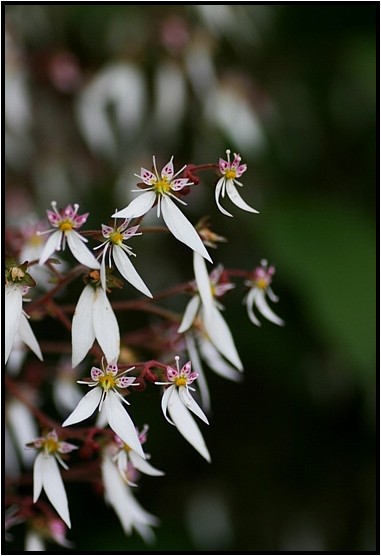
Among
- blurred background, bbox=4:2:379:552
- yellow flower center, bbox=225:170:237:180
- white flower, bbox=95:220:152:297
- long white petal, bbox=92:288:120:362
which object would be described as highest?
blurred background, bbox=4:2:379:552

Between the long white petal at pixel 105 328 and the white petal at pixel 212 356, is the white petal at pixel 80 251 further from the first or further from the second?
the white petal at pixel 212 356

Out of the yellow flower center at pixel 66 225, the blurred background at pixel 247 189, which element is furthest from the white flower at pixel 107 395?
the blurred background at pixel 247 189

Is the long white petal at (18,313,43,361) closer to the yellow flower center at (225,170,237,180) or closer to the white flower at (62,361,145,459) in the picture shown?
the white flower at (62,361,145,459)

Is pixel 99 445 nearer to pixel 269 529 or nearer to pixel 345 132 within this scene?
pixel 269 529

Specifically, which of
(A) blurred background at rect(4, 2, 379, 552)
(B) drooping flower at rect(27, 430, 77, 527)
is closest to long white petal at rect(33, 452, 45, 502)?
(B) drooping flower at rect(27, 430, 77, 527)

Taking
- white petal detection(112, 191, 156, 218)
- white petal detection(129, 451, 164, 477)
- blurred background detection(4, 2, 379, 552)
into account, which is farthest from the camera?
blurred background detection(4, 2, 379, 552)

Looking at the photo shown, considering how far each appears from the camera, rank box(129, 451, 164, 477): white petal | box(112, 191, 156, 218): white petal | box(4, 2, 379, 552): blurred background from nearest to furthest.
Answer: box(112, 191, 156, 218): white petal, box(129, 451, 164, 477): white petal, box(4, 2, 379, 552): blurred background

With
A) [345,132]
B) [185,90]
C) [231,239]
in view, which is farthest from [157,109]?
[345,132]
